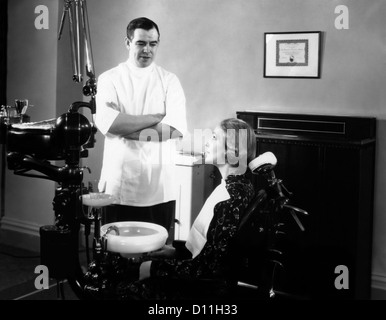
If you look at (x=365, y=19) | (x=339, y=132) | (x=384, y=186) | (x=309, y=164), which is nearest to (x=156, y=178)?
(x=309, y=164)

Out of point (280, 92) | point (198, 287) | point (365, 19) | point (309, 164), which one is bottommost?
point (198, 287)

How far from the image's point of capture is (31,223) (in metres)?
4.43

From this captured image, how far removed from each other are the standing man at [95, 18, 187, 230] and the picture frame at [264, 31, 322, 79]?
2.35 feet

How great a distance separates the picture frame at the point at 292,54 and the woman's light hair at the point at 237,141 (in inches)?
53.0

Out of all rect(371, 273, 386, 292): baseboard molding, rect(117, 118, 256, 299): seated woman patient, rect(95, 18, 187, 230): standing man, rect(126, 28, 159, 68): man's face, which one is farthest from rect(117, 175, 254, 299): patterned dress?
rect(371, 273, 386, 292): baseboard molding

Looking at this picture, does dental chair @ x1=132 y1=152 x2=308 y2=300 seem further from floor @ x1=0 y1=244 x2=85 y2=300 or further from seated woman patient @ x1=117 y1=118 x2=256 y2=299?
floor @ x1=0 y1=244 x2=85 y2=300

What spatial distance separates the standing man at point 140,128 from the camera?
326 cm

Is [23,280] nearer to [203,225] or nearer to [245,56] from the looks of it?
[203,225]

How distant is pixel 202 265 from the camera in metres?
2.24

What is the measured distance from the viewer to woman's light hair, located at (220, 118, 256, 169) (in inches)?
91.4

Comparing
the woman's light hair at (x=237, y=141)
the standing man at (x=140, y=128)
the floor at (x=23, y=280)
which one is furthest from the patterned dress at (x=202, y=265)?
the standing man at (x=140, y=128)
